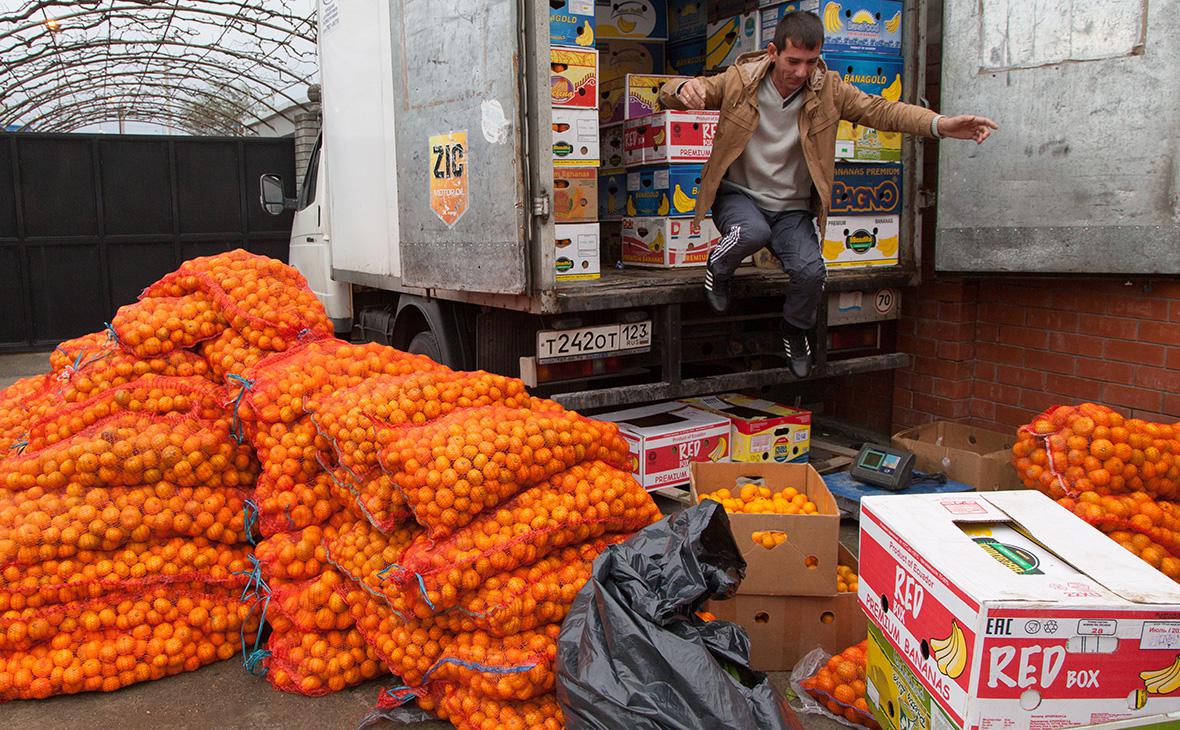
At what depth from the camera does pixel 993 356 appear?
5621 mm

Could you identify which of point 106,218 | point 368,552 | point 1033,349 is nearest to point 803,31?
point 1033,349

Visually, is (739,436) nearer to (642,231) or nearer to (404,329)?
(642,231)

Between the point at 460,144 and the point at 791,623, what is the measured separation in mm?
2851

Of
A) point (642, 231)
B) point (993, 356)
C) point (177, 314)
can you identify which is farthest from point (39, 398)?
point (993, 356)

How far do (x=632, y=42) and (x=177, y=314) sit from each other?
4215 millimetres

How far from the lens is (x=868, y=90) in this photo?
550 centimetres

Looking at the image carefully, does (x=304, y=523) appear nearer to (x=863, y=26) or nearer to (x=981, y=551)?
(x=981, y=551)

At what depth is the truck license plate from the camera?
15.0ft

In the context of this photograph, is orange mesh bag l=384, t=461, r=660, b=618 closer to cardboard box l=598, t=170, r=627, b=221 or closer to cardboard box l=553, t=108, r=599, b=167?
cardboard box l=553, t=108, r=599, b=167

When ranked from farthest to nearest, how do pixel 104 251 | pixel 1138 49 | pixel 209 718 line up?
pixel 104 251
pixel 1138 49
pixel 209 718

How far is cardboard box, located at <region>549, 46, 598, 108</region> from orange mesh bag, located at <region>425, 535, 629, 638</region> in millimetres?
2667

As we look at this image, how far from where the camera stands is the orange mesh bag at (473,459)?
3.08 metres

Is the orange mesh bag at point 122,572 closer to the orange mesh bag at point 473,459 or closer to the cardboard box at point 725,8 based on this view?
the orange mesh bag at point 473,459

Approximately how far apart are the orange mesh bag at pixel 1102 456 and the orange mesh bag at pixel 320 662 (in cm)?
275
